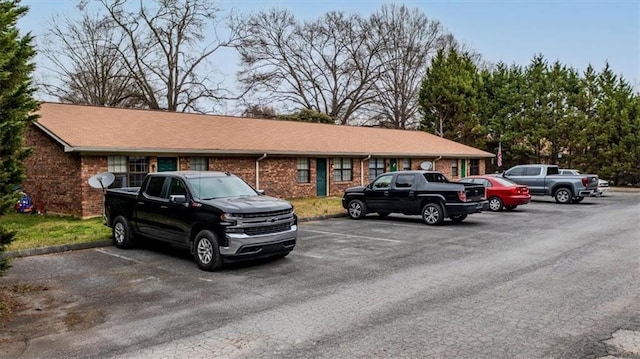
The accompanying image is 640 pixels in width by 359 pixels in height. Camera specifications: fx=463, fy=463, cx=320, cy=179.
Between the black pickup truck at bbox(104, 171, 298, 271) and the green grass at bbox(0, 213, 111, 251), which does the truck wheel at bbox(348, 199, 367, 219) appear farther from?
the green grass at bbox(0, 213, 111, 251)

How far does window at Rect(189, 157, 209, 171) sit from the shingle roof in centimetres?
55

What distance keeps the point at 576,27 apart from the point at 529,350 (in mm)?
13350

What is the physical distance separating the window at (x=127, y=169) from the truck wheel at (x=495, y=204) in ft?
44.0

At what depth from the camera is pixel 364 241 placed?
1134 centimetres

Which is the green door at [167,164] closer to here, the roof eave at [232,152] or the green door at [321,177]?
the roof eave at [232,152]

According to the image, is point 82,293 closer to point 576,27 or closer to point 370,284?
point 370,284

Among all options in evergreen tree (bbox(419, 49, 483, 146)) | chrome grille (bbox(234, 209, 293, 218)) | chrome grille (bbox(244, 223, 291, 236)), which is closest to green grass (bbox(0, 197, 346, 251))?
chrome grille (bbox(234, 209, 293, 218))

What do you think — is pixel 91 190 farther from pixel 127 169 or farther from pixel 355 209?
pixel 355 209

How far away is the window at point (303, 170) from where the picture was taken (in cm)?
2253

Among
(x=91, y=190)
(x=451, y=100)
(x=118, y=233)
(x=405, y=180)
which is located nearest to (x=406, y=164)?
(x=405, y=180)

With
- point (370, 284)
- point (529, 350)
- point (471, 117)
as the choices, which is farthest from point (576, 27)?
point (471, 117)

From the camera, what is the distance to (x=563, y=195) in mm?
21859

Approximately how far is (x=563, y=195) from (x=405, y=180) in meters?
11.2

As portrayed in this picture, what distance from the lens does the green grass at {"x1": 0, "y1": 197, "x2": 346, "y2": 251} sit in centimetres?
1061
